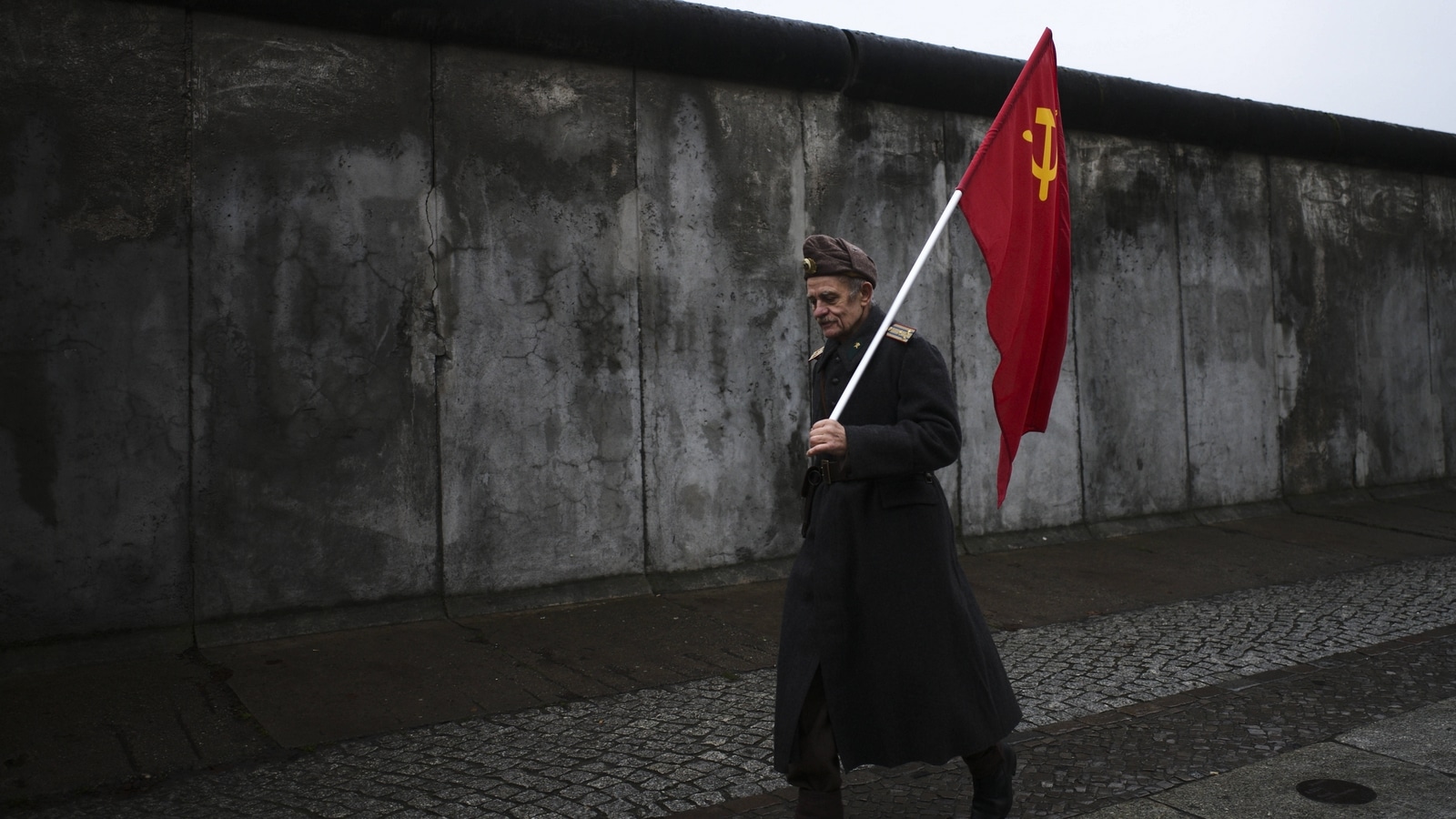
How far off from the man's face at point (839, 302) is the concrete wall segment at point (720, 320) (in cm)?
356

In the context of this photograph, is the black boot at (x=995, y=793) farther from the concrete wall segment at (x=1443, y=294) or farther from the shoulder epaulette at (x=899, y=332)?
the concrete wall segment at (x=1443, y=294)

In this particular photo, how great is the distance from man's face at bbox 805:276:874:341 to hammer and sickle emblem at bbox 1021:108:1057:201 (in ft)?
2.71

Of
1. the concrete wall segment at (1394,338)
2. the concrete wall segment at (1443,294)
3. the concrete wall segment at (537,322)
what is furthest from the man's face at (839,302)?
the concrete wall segment at (1443,294)

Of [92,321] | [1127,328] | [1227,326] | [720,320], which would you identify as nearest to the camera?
→ [92,321]

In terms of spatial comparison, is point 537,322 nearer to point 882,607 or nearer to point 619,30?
point 619,30

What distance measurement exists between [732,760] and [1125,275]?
6.13 meters

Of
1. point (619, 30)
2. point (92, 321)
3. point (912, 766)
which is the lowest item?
point (912, 766)

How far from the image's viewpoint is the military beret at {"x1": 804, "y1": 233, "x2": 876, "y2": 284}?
10.3 feet

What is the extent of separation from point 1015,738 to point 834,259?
6.74 feet

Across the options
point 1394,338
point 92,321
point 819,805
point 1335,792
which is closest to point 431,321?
point 92,321

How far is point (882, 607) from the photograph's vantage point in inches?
118

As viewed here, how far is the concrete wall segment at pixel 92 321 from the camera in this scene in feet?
16.5

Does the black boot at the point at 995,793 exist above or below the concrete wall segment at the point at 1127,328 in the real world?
below

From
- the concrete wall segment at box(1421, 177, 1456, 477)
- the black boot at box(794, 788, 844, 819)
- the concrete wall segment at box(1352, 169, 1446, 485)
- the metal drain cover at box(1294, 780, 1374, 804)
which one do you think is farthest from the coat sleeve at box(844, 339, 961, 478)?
the concrete wall segment at box(1421, 177, 1456, 477)
